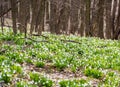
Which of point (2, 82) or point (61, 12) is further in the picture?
point (61, 12)

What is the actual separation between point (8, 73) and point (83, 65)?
3.82m

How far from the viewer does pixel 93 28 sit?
31.5 meters

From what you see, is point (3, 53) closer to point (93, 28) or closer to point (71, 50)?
point (71, 50)

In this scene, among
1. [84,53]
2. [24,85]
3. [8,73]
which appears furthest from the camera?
[84,53]

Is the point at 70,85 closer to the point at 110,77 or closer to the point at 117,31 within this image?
the point at 110,77

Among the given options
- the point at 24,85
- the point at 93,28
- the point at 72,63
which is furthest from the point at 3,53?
the point at 93,28

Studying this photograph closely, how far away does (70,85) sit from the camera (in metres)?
7.64

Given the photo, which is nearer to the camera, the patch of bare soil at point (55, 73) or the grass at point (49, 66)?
the grass at point (49, 66)

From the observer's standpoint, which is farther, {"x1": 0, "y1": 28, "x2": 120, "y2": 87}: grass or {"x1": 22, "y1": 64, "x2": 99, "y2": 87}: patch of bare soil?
{"x1": 22, "y1": 64, "x2": 99, "y2": 87}: patch of bare soil

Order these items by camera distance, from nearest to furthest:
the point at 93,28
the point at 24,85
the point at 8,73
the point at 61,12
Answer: the point at 24,85
the point at 8,73
the point at 93,28
the point at 61,12

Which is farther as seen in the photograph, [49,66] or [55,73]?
[49,66]

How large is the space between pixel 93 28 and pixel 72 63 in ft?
68.9

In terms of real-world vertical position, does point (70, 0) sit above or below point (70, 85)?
above

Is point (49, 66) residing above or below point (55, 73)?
above
